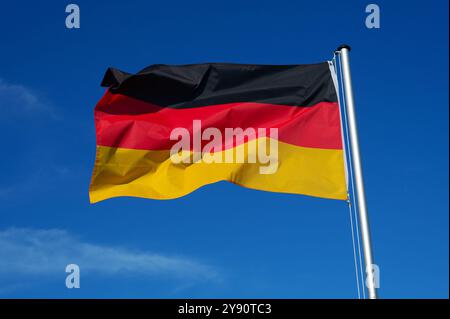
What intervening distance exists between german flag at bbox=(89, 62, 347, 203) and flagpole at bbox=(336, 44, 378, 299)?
1.03 m

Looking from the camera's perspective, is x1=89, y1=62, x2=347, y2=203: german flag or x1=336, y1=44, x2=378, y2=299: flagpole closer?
x1=336, y1=44, x2=378, y2=299: flagpole

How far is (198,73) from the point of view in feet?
42.7

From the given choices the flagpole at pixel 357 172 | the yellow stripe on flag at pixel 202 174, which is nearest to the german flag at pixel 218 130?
the yellow stripe on flag at pixel 202 174

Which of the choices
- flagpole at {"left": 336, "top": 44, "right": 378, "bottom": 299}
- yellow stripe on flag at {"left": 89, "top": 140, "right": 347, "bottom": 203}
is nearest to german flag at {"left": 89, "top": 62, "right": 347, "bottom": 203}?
yellow stripe on flag at {"left": 89, "top": 140, "right": 347, "bottom": 203}

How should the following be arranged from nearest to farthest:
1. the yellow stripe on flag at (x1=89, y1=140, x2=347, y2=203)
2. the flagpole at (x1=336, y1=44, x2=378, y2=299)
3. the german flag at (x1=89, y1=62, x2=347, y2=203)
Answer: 1. the flagpole at (x1=336, y1=44, x2=378, y2=299)
2. the yellow stripe on flag at (x1=89, y1=140, x2=347, y2=203)
3. the german flag at (x1=89, y1=62, x2=347, y2=203)

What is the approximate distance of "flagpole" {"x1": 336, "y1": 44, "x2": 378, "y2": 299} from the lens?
951 cm

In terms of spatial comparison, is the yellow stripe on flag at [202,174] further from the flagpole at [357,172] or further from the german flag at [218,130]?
the flagpole at [357,172]

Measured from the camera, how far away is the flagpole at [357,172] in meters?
9.51

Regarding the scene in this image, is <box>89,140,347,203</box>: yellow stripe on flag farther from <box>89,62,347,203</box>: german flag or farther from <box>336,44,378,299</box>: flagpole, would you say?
<box>336,44,378,299</box>: flagpole

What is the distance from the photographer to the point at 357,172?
10438 millimetres

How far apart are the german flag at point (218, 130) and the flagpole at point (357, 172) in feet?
3.37

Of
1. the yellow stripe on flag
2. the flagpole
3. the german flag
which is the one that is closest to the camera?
the flagpole
